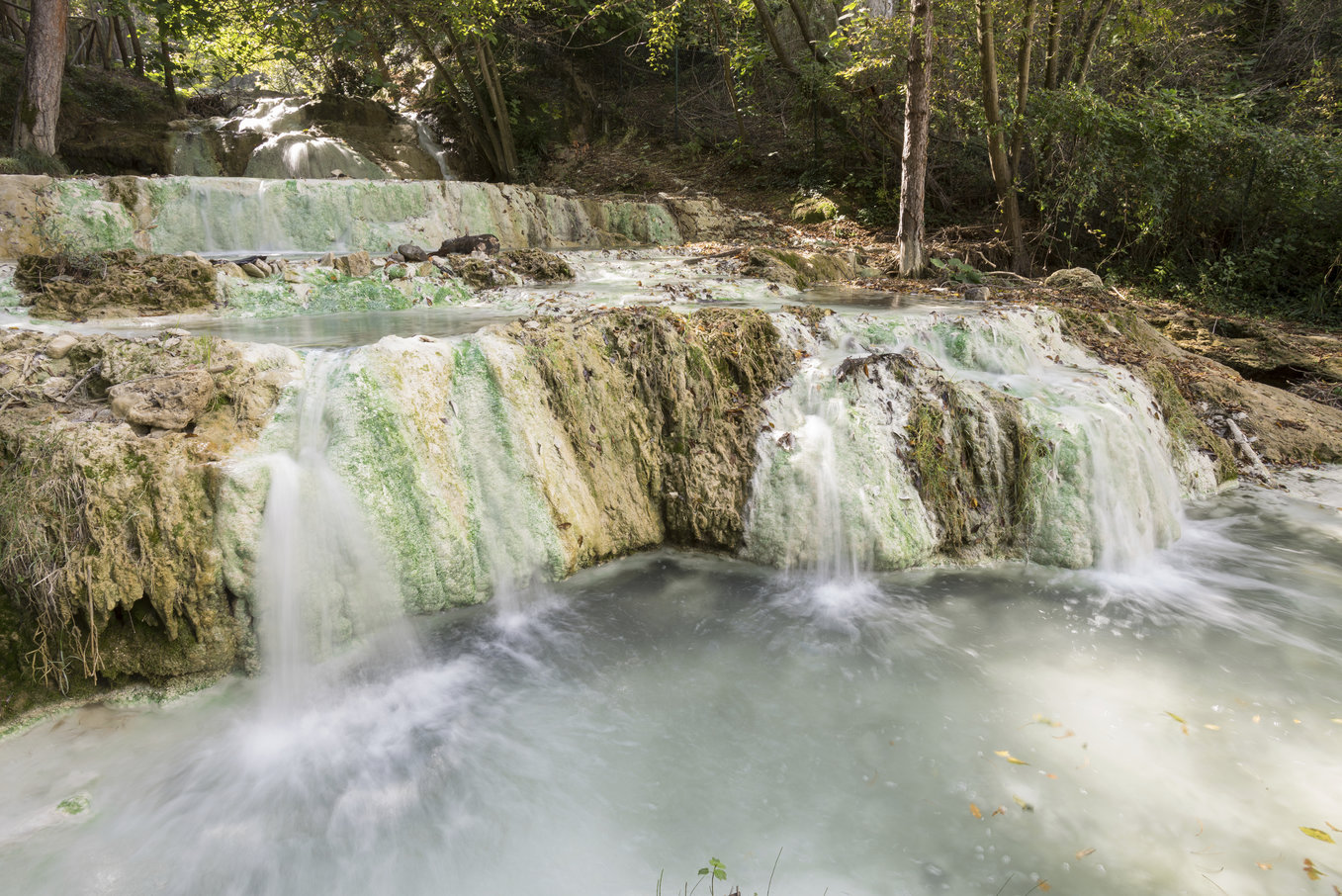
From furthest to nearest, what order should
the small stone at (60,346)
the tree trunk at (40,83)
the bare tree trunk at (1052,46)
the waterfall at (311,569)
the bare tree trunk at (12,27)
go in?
the bare tree trunk at (12,27) < the tree trunk at (40,83) < the bare tree trunk at (1052,46) < the small stone at (60,346) < the waterfall at (311,569)

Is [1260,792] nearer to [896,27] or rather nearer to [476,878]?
[476,878]

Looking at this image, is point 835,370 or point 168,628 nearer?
point 168,628

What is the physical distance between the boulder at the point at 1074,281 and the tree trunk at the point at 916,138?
1.95 m

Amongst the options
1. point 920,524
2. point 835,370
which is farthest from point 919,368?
point 920,524

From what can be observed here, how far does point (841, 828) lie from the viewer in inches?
115

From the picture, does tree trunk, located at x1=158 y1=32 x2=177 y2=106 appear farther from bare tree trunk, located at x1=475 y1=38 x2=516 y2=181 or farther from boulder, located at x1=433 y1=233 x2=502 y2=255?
boulder, located at x1=433 y1=233 x2=502 y2=255

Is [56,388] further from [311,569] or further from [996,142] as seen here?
[996,142]

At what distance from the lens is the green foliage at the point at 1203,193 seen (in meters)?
9.95

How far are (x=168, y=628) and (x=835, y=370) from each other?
4742 millimetres

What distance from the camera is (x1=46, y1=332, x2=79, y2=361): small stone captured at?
13.6ft

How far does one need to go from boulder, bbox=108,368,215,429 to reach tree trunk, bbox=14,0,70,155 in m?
10.9

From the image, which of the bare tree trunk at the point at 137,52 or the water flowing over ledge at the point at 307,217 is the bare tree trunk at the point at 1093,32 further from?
the bare tree trunk at the point at 137,52

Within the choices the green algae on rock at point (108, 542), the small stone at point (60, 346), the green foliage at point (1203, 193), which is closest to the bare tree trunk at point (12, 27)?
the small stone at point (60, 346)

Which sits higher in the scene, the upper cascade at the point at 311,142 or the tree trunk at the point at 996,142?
the upper cascade at the point at 311,142
